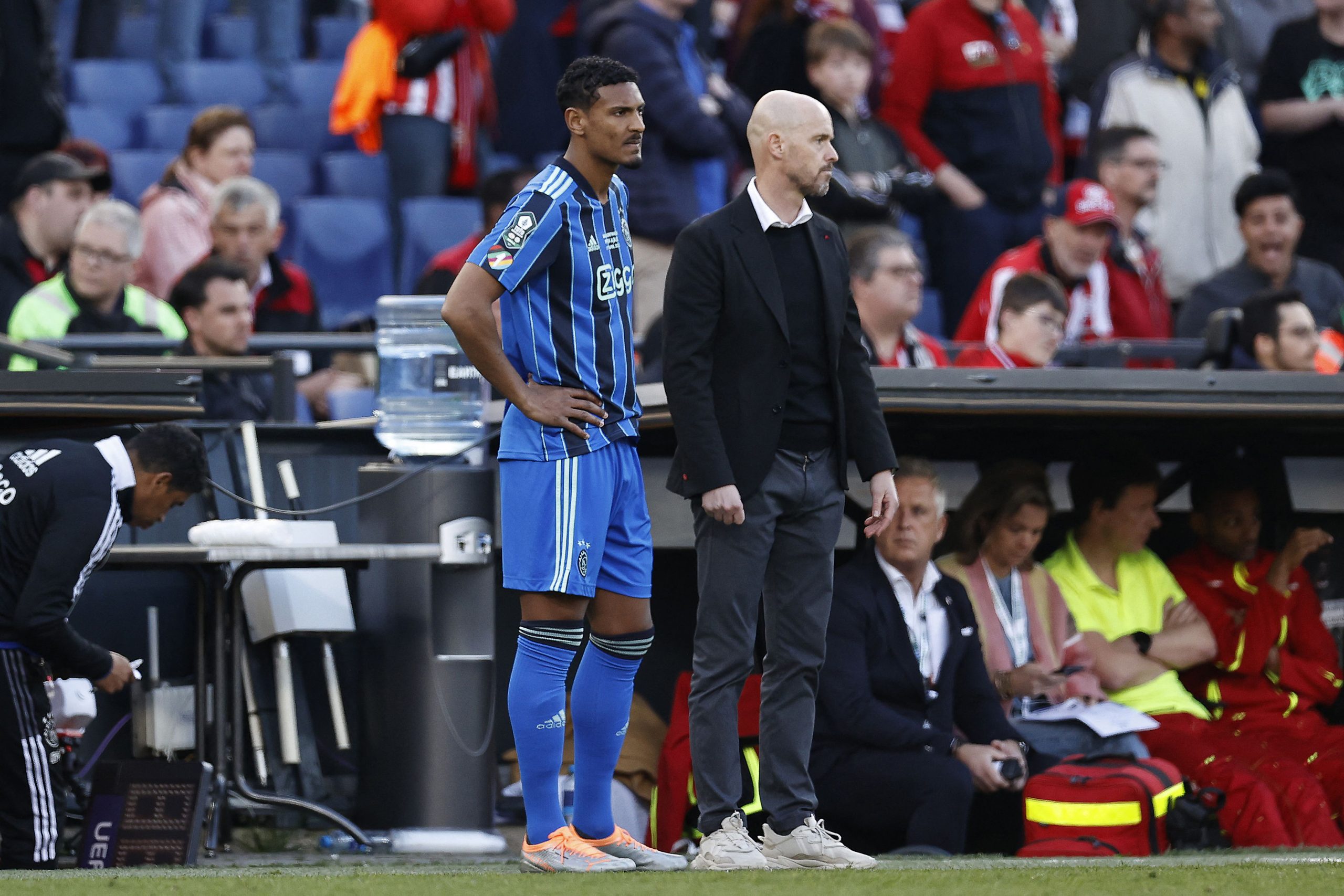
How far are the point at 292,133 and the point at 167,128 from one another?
0.70 m

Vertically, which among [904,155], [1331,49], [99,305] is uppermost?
[1331,49]

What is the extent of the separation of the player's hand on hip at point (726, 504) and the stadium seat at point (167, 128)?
7.22m

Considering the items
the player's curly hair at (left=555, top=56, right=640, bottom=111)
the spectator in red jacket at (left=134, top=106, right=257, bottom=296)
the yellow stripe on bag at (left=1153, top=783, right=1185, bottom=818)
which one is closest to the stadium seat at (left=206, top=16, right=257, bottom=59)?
the spectator in red jacket at (left=134, top=106, right=257, bottom=296)

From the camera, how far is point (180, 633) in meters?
7.01

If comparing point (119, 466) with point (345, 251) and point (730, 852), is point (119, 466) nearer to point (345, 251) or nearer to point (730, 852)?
point (730, 852)

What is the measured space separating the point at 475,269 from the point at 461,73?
5.53 meters

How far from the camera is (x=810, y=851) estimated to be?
4918 mm

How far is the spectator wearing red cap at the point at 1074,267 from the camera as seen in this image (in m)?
8.49

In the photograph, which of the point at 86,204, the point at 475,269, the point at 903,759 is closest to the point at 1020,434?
the point at 903,759

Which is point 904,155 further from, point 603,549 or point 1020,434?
point 603,549

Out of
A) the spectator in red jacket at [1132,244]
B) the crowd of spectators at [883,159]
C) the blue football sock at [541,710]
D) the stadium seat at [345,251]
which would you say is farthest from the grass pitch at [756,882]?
the stadium seat at [345,251]

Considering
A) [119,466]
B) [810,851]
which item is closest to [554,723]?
[810,851]

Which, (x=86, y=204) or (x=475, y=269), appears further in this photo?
(x=86, y=204)

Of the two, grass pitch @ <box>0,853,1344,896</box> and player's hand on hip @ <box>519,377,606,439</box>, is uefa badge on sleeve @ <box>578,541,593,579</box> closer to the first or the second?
player's hand on hip @ <box>519,377,606,439</box>
